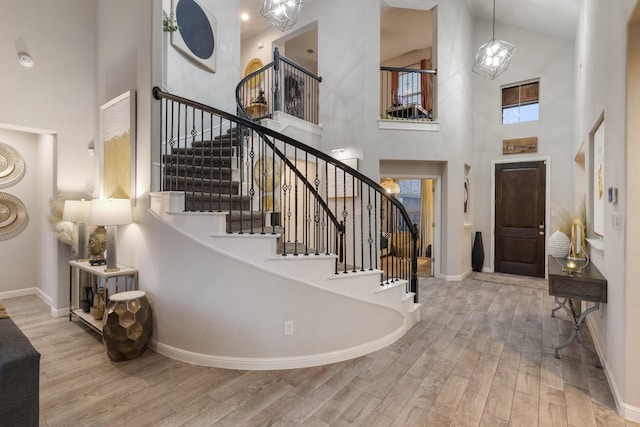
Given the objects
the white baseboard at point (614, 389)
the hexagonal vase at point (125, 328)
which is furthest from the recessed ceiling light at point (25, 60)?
the white baseboard at point (614, 389)

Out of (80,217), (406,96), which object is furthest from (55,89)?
(406,96)

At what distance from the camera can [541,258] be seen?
19.8ft

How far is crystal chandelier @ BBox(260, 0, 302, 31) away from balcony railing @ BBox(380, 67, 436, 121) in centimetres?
234

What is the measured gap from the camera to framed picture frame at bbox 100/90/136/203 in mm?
3102

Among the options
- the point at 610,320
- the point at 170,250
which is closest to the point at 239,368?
the point at 170,250

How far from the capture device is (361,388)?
2361 mm

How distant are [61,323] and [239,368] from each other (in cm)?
267

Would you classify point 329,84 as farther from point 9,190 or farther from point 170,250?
point 9,190

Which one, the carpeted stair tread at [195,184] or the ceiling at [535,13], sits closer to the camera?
the carpeted stair tread at [195,184]

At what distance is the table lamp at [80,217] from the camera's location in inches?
144

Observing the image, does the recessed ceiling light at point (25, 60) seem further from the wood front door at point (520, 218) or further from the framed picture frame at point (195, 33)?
the wood front door at point (520, 218)

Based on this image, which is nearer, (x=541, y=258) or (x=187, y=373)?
(x=187, y=373)

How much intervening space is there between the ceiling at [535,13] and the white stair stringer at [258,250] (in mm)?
5403

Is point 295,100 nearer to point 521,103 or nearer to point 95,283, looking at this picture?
point 521,103
